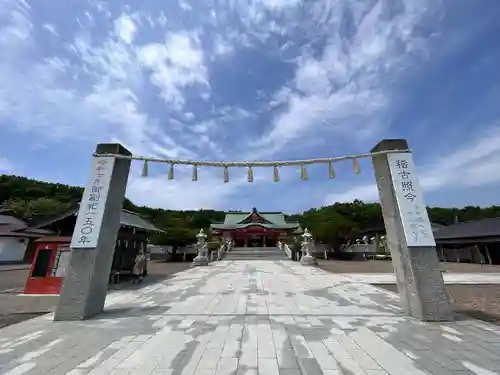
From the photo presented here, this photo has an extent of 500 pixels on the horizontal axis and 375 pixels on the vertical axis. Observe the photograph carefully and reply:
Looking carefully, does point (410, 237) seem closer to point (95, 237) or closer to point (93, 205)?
point (95, 237)

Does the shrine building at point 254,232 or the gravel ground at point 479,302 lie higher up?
the shrine building at point 254,232

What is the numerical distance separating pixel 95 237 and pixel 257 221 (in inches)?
1846

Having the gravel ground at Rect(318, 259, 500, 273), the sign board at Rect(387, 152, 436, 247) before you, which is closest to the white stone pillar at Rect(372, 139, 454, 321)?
the sign board at Rect(387, 152, 436, 247)

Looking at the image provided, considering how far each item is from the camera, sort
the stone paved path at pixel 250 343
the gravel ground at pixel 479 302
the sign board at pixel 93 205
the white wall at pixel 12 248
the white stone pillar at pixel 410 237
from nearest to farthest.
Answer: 1. the stone paved path at pixel 250 343
2. the white stone pillar at pixel 410 237
3. the sign board at pixel 93 205
4. the gravel ground at pixel 479 302
5. the white wall at pixel 12 248

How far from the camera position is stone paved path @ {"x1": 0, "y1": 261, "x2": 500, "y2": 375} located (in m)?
4.07

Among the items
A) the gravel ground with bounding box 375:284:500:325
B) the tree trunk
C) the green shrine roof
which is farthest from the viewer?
the green shrine roof

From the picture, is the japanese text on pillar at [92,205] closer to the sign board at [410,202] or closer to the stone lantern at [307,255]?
the sign board at [410,202]

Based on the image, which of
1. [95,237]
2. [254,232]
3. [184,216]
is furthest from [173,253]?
[95,237]

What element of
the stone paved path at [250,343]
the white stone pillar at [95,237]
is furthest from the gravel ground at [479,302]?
the white stone pillar at [95,237]

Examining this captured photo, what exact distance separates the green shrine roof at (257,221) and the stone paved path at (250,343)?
42793 mm

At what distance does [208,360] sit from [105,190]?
5025 mm

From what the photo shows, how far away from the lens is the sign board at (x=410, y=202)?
22.3 ft

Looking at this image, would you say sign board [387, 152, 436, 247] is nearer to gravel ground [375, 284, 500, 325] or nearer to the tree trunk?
gravel ground [375, 284, 500, 325]

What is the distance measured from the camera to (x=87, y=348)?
15.9ft
